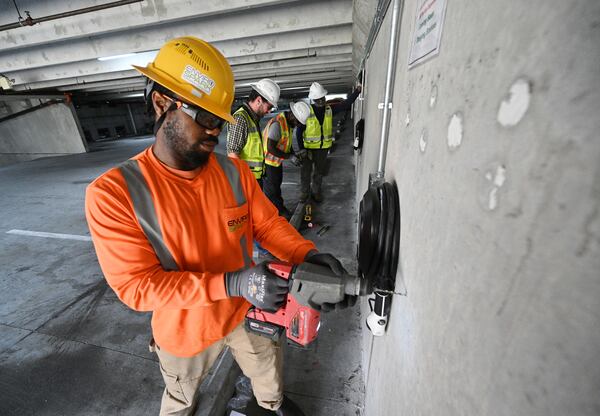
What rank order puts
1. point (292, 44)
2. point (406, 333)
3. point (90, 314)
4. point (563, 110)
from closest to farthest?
point (563, 110)
point (406, 333)
point (90, 314)
point (292, 44)

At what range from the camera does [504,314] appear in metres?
0.35

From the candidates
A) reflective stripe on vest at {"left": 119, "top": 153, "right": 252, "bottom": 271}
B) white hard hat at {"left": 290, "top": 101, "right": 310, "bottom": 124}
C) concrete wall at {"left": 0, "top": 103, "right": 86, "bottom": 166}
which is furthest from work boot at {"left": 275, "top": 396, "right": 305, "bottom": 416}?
concrete wall at {"left": 0, "top": 103, "right": 86, "bottom": 166}

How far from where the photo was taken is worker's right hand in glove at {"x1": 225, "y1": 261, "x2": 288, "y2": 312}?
1118 millimetres

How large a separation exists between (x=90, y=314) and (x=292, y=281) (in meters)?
2.75

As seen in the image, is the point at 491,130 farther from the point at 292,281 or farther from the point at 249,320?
the point at 249,320

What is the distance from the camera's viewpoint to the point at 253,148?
3453 millimetres

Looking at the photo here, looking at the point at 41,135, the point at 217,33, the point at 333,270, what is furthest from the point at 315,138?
the point at 41,135

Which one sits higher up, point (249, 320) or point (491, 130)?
point (491, 130)

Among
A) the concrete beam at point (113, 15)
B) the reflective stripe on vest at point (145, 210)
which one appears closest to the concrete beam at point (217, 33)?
the concrete beam at point (113, 15)

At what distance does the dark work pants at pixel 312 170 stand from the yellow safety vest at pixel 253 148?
1.57m

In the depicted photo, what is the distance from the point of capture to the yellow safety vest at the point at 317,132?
4773mm

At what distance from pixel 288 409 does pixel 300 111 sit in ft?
12.9

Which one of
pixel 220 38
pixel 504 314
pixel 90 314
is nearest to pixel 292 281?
pixel 504 314

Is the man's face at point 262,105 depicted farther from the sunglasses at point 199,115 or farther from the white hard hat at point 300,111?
the sunglasses at point 199,115
